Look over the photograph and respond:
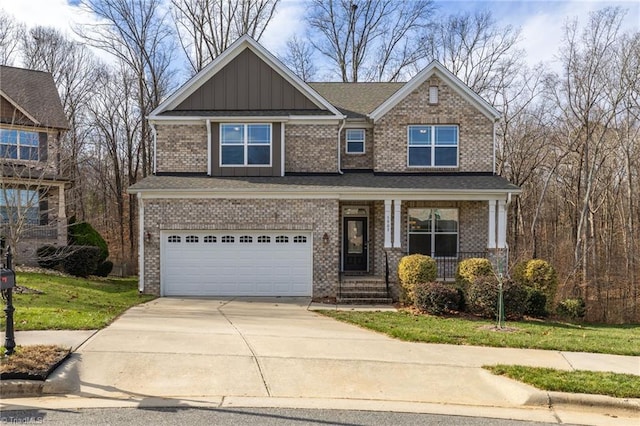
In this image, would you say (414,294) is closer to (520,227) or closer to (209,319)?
(209,319)

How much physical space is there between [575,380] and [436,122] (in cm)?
1181

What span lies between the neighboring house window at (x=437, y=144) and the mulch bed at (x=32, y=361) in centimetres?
1292

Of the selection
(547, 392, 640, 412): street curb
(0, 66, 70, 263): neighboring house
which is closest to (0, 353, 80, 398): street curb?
(547, 392, 640, 412): street curb

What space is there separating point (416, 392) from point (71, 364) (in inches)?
194

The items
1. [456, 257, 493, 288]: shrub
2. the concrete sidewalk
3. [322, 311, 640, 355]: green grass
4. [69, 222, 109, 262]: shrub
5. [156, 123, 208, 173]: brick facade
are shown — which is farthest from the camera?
[69, 222, 109, 262]: shrub

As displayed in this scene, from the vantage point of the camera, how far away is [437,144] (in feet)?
57.2

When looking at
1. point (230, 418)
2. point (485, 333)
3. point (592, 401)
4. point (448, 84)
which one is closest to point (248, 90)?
point (448, 84)

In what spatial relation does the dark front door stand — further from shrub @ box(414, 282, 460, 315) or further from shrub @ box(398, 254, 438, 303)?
shrub @ box(414, 282, 460, 315)

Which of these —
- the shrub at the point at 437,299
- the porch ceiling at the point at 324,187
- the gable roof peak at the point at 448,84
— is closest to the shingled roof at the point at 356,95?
the gable roof peak at the point at 448,84

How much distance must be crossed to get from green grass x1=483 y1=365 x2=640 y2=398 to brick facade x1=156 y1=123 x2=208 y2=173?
1228cm

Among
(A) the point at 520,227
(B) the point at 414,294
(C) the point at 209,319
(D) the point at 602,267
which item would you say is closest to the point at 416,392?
(C) the point at 209,319

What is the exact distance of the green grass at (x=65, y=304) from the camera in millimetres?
9587

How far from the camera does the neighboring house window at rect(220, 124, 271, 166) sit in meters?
16.8

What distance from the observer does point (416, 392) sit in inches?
263
